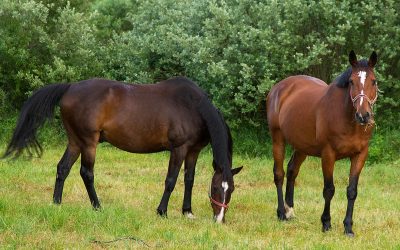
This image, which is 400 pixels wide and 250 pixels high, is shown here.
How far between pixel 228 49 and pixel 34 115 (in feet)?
25.7

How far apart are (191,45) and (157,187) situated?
6375 mm

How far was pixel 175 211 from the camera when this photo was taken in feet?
30.4

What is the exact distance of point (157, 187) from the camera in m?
11.5

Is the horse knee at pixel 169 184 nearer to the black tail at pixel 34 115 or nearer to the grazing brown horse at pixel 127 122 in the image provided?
the grazing brown horse at pixel 127 122

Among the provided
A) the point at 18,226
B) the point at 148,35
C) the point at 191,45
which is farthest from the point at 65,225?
the point at 148,35

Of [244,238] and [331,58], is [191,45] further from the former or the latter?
[244,238]

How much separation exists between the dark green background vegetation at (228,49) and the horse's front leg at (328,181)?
Answer: 7.08 metres

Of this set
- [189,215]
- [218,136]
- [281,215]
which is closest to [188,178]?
[189,215]

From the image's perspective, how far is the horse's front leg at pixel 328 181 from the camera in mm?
7906

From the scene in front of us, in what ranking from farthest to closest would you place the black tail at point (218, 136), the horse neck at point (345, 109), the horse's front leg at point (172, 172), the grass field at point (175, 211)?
the horse's front leg at point (172, 172) → the black tail at point (218, 136) → the horse neck at point (345, 109) → the grass field at point (175, 211)

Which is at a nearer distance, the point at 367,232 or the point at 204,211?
the point at 367,232

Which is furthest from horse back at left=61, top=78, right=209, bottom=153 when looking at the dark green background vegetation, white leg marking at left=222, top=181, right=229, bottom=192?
the dark green background vegetation

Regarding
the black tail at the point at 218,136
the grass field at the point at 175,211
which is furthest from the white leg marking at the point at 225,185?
the grass field at the point at 175,211

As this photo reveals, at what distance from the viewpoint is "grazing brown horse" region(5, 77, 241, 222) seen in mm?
8531
